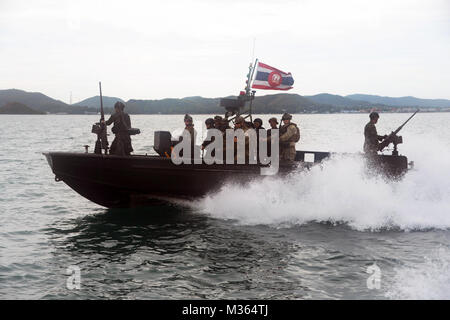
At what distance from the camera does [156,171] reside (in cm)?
1130

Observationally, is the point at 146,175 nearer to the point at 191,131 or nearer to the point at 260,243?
the point at 191,131

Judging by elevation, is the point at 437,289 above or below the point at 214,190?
below

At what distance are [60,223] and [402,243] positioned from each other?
27.4ft

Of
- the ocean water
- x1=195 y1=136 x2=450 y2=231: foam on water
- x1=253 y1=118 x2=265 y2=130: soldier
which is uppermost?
x1=253 y1=118 x2=265 y2=130: soldier

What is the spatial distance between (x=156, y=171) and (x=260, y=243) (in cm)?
330

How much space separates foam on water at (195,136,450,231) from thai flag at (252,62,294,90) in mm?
2235

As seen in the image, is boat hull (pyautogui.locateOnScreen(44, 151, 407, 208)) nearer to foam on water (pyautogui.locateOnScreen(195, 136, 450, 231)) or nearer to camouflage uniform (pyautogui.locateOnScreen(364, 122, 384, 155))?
foam on water (pyautogui.locateOnScreen(195, 136, 450, 231))

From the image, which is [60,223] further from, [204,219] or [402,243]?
[402,243]

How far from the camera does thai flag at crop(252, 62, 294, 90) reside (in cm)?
1159

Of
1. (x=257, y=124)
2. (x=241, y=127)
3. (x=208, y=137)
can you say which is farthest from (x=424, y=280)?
(x=208, y=137)

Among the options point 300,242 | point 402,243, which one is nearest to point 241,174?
point 300,242

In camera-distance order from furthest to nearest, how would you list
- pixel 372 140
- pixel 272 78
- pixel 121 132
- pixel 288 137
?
pixel 272 78 < pixel 372 140 < pixel 121 132 < pixel 288 137

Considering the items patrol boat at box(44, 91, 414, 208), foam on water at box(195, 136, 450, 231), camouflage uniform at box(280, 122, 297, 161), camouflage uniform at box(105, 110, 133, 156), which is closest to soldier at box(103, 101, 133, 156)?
camouflage uniform at box(105, 110, 133, 156)

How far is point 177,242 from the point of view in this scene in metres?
9.76
